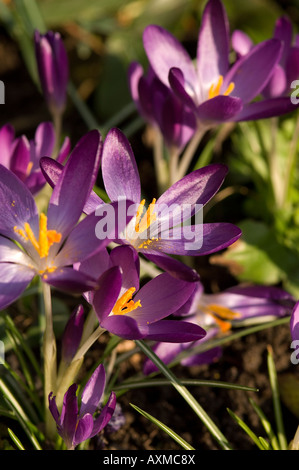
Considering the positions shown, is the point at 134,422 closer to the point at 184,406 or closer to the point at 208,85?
the point at 184,406

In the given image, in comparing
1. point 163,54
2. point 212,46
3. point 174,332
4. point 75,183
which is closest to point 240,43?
point 212,46

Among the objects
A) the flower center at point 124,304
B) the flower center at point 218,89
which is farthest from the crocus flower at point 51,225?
the flower center at point 218,89

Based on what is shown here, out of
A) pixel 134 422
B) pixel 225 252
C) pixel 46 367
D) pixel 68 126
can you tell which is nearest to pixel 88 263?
pixel 46 367

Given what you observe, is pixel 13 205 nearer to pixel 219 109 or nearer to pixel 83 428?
pixel 83 428

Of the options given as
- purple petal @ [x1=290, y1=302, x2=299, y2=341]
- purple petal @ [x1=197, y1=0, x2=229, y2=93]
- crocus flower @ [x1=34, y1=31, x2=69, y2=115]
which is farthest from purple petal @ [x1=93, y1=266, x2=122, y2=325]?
crocus flower @ [x1=34, y1=31, x2=69, y2=115]

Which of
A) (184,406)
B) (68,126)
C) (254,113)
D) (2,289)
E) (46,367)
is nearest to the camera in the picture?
(2,289)
